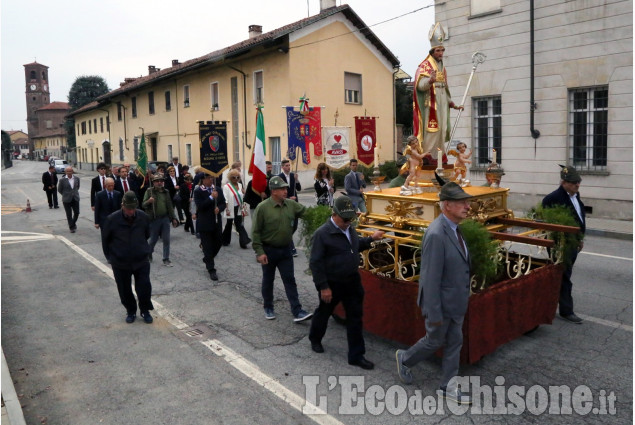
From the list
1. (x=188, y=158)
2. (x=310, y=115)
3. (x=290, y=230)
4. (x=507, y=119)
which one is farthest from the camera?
(x=188, y=158)

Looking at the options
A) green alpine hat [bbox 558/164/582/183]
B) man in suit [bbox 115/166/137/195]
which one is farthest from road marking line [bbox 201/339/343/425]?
man in suit [bbox 115/166/137/195]

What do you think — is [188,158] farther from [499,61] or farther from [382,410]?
[382,410]

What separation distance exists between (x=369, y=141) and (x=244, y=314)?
8.24 m

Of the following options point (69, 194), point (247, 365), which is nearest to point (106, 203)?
point (69, 194)

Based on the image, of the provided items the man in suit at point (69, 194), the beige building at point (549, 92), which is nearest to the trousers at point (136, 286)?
the man in suit at point (69, 194)

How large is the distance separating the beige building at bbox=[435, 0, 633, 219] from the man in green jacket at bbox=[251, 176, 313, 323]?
10.5 meters

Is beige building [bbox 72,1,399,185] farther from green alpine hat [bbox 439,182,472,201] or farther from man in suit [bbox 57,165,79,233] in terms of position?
green alpine hat [bbox 439,182,472,201]

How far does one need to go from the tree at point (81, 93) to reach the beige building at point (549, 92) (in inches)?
2458

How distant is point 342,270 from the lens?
5.25 m

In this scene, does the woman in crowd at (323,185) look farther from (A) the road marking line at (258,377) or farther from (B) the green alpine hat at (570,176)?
(B) the green alpine hat at (570,176)

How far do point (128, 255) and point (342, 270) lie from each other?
3.03 metres

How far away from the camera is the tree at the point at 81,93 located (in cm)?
6881

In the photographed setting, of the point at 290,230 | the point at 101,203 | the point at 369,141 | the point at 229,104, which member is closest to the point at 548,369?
the point at 290,230

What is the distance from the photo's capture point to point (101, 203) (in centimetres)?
1027
